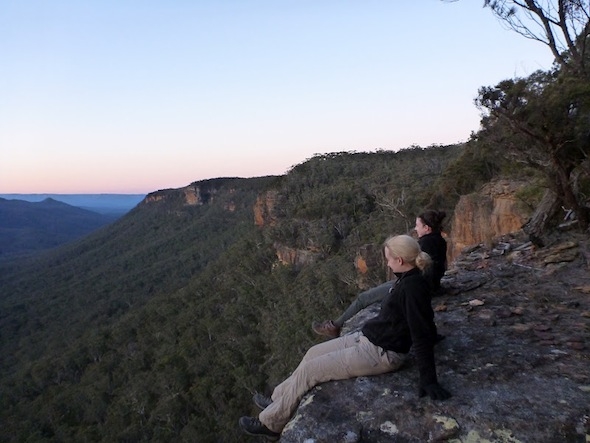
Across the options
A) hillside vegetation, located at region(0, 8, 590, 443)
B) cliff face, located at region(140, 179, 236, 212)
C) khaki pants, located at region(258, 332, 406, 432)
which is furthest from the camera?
cliff face, located at region(140, 179, 236, 212)

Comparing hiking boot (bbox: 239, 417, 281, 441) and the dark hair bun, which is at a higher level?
the dark hair bun

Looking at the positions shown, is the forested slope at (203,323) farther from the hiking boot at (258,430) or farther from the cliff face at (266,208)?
the hiking boot at (258,430)

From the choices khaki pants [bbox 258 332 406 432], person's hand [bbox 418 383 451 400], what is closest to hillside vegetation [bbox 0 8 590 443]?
khaki pants [bbox 258 332 406 432]

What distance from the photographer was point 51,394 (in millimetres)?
36594

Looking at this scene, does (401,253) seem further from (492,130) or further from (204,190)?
(204,190)

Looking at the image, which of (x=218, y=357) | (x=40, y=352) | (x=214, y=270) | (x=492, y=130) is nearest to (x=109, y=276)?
(x=40, y=352)

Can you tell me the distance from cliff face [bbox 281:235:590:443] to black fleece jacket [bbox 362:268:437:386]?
26 centimetres

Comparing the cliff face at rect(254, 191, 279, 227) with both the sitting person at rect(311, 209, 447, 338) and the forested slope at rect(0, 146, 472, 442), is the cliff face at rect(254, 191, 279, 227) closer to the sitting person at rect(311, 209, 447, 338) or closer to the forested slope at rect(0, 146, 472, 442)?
the forested slope at rect(0, 146, 472, 442)

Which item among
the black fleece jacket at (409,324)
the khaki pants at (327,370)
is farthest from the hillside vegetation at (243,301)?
the khaki pants at (327,370)

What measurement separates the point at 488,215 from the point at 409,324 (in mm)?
10558

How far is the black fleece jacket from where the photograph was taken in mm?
2695

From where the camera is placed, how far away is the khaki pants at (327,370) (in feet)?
9.87

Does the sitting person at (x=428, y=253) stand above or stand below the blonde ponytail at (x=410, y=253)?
below

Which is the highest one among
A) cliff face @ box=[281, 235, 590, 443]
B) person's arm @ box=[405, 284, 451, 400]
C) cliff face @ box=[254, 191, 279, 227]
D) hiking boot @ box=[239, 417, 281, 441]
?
person's arm @ box=[405, 284, 451, 400]
